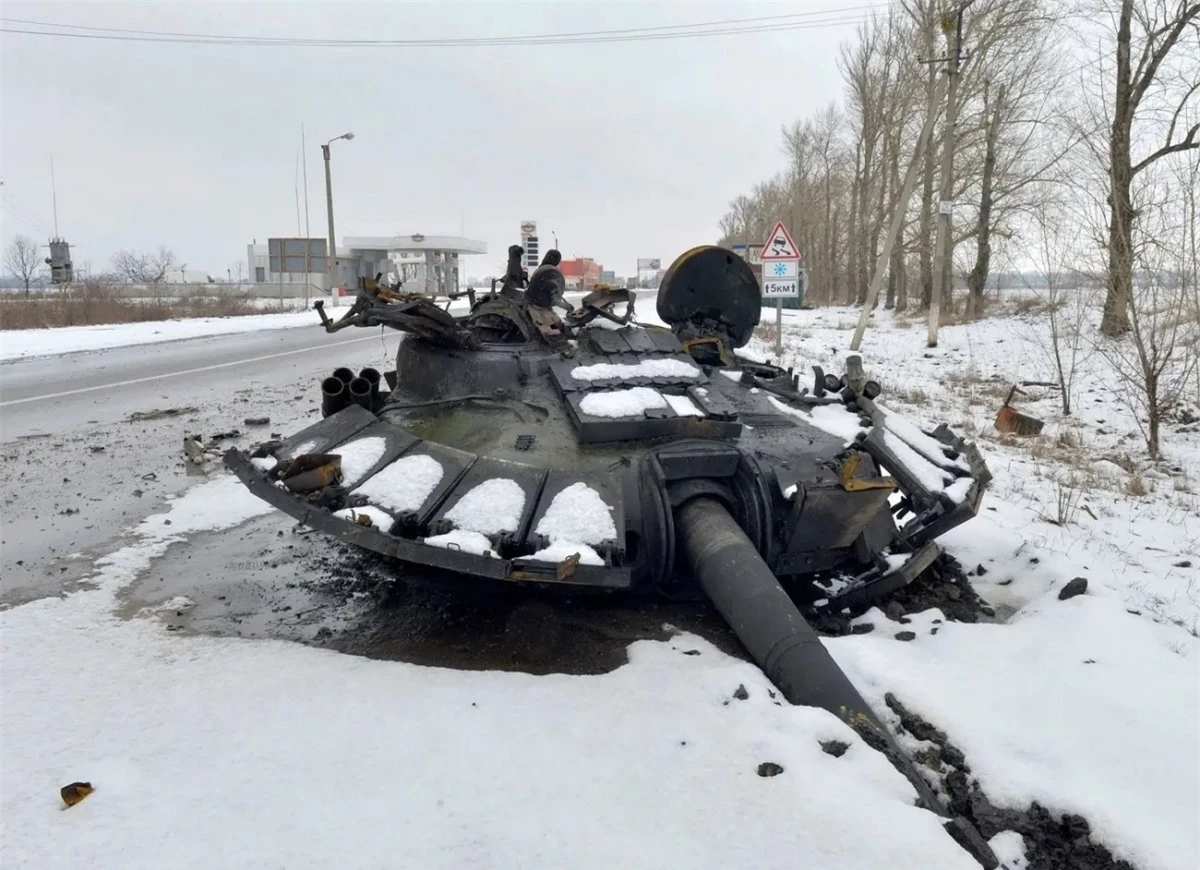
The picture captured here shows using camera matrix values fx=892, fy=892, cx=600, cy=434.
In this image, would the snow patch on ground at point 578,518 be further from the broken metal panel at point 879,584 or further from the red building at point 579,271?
the red building at point 579,271

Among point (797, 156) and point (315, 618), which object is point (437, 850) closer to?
point (315, 618)

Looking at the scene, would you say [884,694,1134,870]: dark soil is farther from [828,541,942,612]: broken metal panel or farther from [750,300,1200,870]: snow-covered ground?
[828,541,942,612]: broken metal panel

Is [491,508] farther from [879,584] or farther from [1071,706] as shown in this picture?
[1071,706]

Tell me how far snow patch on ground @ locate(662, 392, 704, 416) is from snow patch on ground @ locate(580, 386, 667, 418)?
0.06m

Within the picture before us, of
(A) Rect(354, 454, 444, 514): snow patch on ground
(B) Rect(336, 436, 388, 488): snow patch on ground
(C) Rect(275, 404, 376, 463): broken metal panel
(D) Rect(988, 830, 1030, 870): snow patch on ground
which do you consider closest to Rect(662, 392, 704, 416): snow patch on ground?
(A) Rect(354, 454, 444, 514): snow patch on ground

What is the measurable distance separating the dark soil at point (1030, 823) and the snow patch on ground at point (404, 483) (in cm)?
237

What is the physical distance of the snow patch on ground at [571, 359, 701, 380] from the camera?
5113mm

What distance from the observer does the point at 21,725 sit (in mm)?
3396

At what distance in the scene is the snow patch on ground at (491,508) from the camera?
384cm

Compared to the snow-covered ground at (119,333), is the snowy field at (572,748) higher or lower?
lower

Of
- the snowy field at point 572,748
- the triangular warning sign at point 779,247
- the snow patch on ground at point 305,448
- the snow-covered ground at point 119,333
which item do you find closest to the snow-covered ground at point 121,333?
the snow-covered ground at point 119,333

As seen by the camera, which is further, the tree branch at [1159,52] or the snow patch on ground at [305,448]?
the tree branch at [1159,52]

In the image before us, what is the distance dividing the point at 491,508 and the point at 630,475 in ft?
2.26

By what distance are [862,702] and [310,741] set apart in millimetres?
2025
